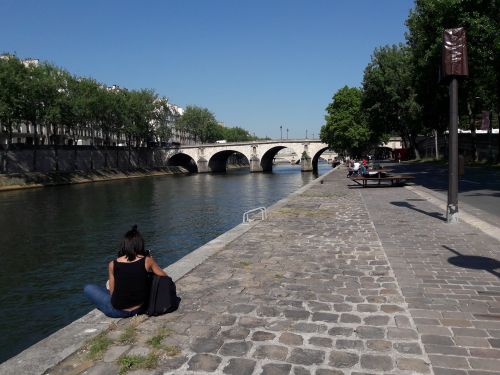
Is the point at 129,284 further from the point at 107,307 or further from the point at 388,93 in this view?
the point at 388,93

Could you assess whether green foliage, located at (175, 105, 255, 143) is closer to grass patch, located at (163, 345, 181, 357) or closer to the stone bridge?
the stone bridge

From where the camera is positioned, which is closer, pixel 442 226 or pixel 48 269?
pixel 442 226

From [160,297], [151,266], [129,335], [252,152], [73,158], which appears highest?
[252,152]

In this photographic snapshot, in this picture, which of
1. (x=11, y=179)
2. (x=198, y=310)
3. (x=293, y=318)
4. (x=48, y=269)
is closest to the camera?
(x=293, y=318)

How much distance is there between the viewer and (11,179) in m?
39.9

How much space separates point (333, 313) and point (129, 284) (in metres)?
2.17

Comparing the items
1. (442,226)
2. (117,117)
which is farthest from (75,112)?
(442,226)

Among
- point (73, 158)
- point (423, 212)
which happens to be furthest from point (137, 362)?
point (73, 158)

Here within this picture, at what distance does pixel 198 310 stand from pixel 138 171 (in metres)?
61.5

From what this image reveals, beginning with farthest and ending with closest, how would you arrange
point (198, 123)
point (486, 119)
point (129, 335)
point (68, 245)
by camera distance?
point (198, 123) < point (486, 119) < point (68, 245) < point (129, 335)

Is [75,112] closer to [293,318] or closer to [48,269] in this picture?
[48,269]

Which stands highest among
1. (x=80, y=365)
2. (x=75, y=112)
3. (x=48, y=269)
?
(x=75, y=112)

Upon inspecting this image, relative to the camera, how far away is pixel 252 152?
80.6 metres

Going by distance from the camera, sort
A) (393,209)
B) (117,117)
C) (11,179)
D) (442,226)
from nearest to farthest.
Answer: (442,226)
(393,209)
(11,179)
(117,117)
